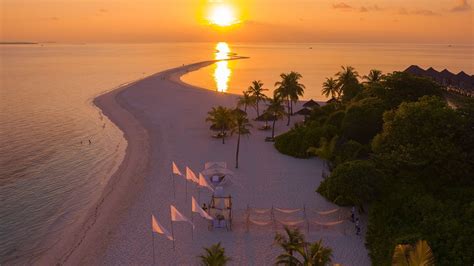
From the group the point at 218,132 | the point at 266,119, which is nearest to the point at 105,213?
the point at 218,132

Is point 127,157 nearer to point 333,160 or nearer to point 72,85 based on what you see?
point 333,160

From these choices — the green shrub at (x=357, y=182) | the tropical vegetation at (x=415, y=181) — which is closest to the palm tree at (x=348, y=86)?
the tropical vegetation at (x=415, y=181)

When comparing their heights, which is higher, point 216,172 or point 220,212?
point 216,172

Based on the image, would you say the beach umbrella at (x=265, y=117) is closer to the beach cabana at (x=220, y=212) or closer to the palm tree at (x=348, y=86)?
the palm tree at (x=348, y=86)

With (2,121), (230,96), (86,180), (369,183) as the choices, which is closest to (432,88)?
(369,183)

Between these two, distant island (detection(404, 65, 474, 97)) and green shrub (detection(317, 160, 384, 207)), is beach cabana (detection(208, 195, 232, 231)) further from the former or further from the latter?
distant island (detection(404, 65, 474, 97))

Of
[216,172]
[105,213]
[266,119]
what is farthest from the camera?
[266,119]

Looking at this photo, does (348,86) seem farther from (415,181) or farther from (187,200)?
(187,200)

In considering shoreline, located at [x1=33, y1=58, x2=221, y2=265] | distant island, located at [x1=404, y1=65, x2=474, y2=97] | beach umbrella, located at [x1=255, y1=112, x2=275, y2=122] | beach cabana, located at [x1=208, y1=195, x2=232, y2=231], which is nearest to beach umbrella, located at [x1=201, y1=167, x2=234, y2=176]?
beach cabana, located at [x1=208, y1=195, x2=232, y2=231]
